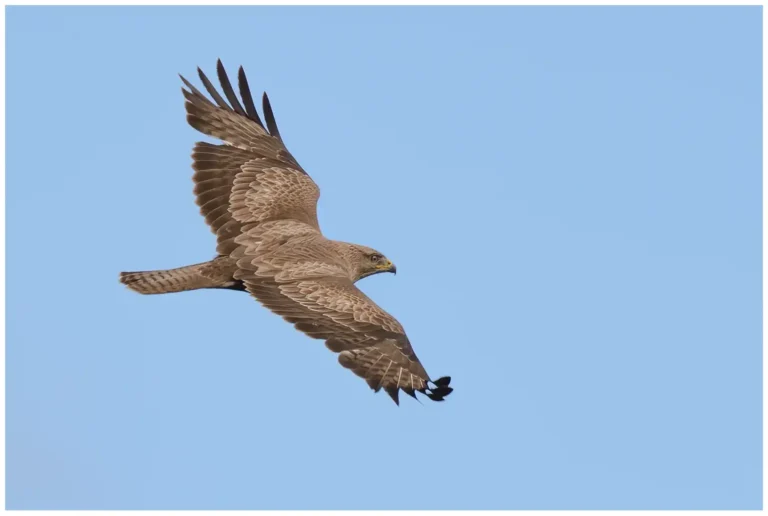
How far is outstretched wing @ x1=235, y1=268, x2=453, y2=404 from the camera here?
1478 cm

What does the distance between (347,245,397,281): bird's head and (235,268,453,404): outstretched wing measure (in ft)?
4.11

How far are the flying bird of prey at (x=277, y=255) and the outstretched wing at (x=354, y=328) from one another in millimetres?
12

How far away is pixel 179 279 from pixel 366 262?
2656 millimetres

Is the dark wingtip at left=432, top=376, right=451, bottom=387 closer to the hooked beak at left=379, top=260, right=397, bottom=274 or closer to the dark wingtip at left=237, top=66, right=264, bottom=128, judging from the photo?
the hooked beak at left=379, top=260, right=397, bottom=274

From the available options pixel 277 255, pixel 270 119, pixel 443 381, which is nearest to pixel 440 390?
pixel 443 381

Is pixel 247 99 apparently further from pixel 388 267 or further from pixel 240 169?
pixel 388 267

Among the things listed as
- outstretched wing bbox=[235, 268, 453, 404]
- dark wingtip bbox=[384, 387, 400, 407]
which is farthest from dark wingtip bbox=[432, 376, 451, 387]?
dark wingtip bbox=[384, 387, 400, 407]

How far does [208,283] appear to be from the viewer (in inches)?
637

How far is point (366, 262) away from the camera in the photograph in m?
17.4

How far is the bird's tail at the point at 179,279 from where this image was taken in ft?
52.7

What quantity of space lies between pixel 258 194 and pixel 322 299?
2.79 metres

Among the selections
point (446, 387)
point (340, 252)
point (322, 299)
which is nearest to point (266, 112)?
point (340, 252)

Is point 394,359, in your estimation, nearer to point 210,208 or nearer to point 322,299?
point 322,299

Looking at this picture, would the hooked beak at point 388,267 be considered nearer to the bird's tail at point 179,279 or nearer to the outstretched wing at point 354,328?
the outstretched wing at point 354,328
